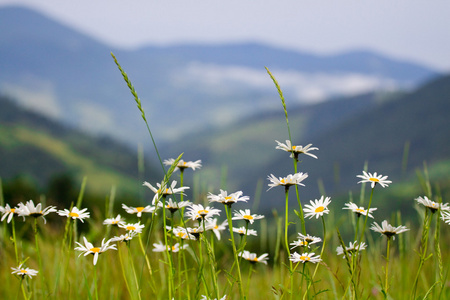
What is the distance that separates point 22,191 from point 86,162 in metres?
124

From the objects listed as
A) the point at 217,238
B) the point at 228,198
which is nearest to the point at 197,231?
the point at 228,198

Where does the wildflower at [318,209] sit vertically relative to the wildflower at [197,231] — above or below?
above

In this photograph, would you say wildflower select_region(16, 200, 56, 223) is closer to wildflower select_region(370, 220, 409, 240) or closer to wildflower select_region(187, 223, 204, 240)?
wildflower select_region(187, 223, 204, 240)

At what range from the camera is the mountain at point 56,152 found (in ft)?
371

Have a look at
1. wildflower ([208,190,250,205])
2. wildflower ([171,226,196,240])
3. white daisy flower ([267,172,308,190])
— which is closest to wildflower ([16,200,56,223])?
wildflower ([171,226,196,240])

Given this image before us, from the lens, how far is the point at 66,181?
1925cm

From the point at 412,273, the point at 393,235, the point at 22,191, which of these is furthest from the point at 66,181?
the point at 393,235

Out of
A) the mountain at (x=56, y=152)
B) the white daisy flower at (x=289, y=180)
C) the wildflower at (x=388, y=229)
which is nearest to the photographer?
the white daisy flower at (x=289, y=180)

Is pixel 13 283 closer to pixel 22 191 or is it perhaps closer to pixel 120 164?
pixel 22 191

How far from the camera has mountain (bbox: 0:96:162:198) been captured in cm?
11319

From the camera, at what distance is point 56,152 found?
13275 cm

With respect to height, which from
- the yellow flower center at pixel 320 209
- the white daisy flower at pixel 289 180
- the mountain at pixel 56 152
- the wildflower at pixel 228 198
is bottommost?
the mountain at pixel 56 152

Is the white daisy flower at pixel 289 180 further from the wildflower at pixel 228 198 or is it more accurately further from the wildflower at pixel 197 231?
the wildflower at pixel 197 231

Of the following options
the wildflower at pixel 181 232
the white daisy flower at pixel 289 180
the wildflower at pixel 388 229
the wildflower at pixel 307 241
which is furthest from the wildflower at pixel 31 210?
the wildflower at pixel 388 229
